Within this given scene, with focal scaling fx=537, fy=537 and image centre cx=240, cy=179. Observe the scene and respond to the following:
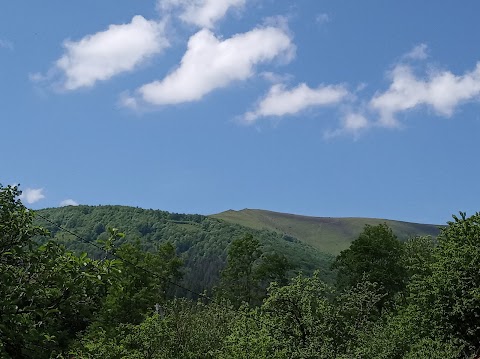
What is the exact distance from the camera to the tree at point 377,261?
6475cm

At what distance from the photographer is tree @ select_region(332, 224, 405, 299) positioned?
64.8 meters

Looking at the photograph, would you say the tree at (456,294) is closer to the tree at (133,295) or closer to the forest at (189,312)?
the forest at (189,312)

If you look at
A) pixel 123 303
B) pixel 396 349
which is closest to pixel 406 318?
pixel 396 349

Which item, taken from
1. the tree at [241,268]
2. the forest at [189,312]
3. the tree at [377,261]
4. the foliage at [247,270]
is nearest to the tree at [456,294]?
the forest at [189,312]

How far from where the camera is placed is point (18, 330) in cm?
686

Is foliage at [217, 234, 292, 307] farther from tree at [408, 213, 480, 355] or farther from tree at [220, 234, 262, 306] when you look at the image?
tree at [408, 213, 480, 355]

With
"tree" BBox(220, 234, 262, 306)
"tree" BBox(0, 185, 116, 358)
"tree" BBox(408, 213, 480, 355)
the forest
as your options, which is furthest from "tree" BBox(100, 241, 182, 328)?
"tree" BBox(0, 185, 116, 358)

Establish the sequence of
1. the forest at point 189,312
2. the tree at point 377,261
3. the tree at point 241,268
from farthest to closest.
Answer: the tree at point 241,268
the tree at point 377,261
the forest at point 189,312

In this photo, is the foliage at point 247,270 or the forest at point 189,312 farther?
the foliage at point 247,270

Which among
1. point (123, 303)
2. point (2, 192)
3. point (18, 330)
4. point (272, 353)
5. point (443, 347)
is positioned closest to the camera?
point (18, 330)

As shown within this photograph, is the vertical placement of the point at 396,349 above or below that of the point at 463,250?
below

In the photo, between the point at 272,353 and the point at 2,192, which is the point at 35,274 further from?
the point at 272,353

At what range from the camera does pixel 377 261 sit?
6575 cm

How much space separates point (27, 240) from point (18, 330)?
4.90 ft
